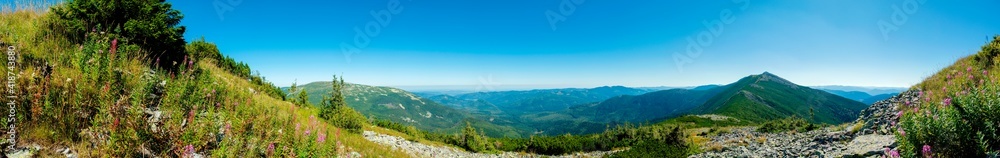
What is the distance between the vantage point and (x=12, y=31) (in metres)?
8.30

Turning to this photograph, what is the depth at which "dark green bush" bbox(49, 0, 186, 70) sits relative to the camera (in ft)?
33.7

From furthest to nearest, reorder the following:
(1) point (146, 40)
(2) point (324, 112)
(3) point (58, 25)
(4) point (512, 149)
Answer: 1. (4) point (512, 149)
2. (2) point (324, 112)
3. (1) point (146, 40)
4. (3) point (58, 25)

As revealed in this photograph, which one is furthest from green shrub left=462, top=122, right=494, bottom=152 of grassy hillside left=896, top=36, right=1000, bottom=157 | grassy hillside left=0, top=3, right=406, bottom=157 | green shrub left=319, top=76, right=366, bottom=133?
grassy hillside left=896, top=36, right=1000, bottom=157

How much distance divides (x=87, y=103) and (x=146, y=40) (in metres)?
7.69

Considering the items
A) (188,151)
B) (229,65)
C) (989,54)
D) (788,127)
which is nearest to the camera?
(188,151)

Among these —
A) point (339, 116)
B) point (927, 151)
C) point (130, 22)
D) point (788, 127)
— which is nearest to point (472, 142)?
point (339, 116)

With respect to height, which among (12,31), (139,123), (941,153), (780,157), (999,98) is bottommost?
(780,157)

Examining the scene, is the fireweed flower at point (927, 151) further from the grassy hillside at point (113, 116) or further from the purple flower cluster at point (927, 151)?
the grassy hillside at point (113, 116)

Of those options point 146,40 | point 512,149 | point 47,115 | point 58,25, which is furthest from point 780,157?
point 512,149

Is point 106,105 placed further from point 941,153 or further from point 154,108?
point 941,153

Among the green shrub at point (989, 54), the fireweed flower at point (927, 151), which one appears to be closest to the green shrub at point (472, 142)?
the green shrub at point (989, 54)

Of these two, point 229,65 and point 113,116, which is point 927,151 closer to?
point 113,116

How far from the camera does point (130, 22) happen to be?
11.3 m

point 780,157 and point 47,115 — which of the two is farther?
point 780,157
